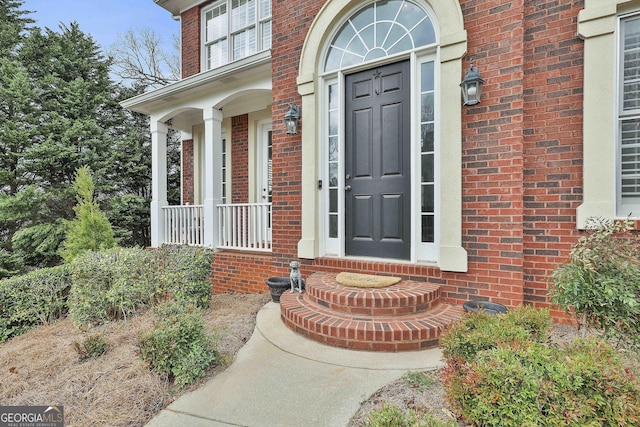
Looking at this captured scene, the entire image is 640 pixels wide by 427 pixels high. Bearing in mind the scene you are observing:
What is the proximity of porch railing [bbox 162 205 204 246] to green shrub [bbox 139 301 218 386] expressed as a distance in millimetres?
3768

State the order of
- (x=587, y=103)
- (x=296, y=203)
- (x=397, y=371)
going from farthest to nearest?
(x=296, y=203)
(x=587, y=103)
(x=397, y=371)

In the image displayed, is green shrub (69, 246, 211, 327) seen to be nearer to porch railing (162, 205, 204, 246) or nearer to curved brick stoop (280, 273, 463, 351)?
curved brick stoop (280, 273, 463, 351)

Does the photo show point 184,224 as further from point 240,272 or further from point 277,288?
point 277,288

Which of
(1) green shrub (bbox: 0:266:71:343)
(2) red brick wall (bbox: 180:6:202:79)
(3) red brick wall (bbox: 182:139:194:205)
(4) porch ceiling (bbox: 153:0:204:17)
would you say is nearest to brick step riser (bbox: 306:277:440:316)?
(1) green shrub (bbox: 0:266:71:343)

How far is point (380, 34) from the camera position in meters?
3.88

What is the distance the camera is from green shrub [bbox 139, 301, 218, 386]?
7.70ft

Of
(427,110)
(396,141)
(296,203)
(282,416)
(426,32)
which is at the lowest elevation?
(282,416)

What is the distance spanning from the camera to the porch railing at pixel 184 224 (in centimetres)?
618

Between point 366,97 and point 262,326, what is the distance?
2952 mm

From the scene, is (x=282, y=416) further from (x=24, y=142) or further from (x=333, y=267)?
(x=24, y=142)

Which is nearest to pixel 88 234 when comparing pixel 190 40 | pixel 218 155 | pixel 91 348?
pixel 218 155

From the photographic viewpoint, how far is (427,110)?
11.9 ft

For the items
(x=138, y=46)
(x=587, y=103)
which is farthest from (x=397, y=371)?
(x=138, y=46)

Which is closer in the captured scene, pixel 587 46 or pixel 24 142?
pixel 587 46
